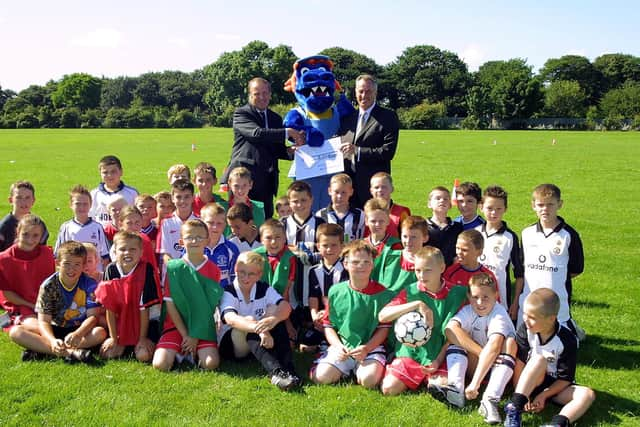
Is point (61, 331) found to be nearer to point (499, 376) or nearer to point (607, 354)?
point (499, 376)

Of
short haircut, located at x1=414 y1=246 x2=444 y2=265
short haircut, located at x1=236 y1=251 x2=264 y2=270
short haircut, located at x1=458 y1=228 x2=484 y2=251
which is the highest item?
short haircut, located at x1=458 y1=228 x2=484 y2=251

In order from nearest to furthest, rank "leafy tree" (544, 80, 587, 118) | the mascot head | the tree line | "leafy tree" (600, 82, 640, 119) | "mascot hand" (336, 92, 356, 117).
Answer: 1. the mascot head
2. "mascot hand" (336, 92, 356, 117)
3. "leafy tree" (600, 82, 640, 119)
4. the tree line
5. "leafy tree" (544, 80, 587, 118)

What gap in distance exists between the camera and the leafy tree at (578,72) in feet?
323

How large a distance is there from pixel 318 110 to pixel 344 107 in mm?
401

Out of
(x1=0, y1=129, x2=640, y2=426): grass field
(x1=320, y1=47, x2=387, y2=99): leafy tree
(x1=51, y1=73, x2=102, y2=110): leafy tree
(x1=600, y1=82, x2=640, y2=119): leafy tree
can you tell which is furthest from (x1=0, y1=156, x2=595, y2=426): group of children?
(x1=51, y1=73, x2=102, y2=110): leafy tree

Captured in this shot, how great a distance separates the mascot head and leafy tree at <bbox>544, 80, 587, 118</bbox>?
7579cm

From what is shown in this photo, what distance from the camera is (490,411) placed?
155 inches

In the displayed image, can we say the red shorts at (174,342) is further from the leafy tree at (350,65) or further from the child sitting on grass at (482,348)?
the leafy tree at (350,65)

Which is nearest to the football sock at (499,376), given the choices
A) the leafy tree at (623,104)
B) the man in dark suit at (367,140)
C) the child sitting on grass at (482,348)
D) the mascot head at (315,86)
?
the child sitting on grass at (482,348)

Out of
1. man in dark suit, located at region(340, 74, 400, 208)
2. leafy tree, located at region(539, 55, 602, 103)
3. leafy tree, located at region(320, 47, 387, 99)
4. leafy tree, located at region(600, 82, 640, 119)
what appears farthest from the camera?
leafy tree, located at region(539, 55, 602, 103)

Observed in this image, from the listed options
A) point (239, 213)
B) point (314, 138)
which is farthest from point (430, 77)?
point (239, 213)

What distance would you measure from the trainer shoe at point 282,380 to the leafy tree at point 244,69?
8037 centimetres

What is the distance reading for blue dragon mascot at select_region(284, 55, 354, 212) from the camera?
723 cm

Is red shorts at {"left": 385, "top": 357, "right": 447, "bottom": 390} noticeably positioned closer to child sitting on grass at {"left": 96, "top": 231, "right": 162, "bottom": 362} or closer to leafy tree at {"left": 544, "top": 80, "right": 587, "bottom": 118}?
child sitting on grass at {"left": 96, "top": 231, "right": 162, "bottom": 362}
